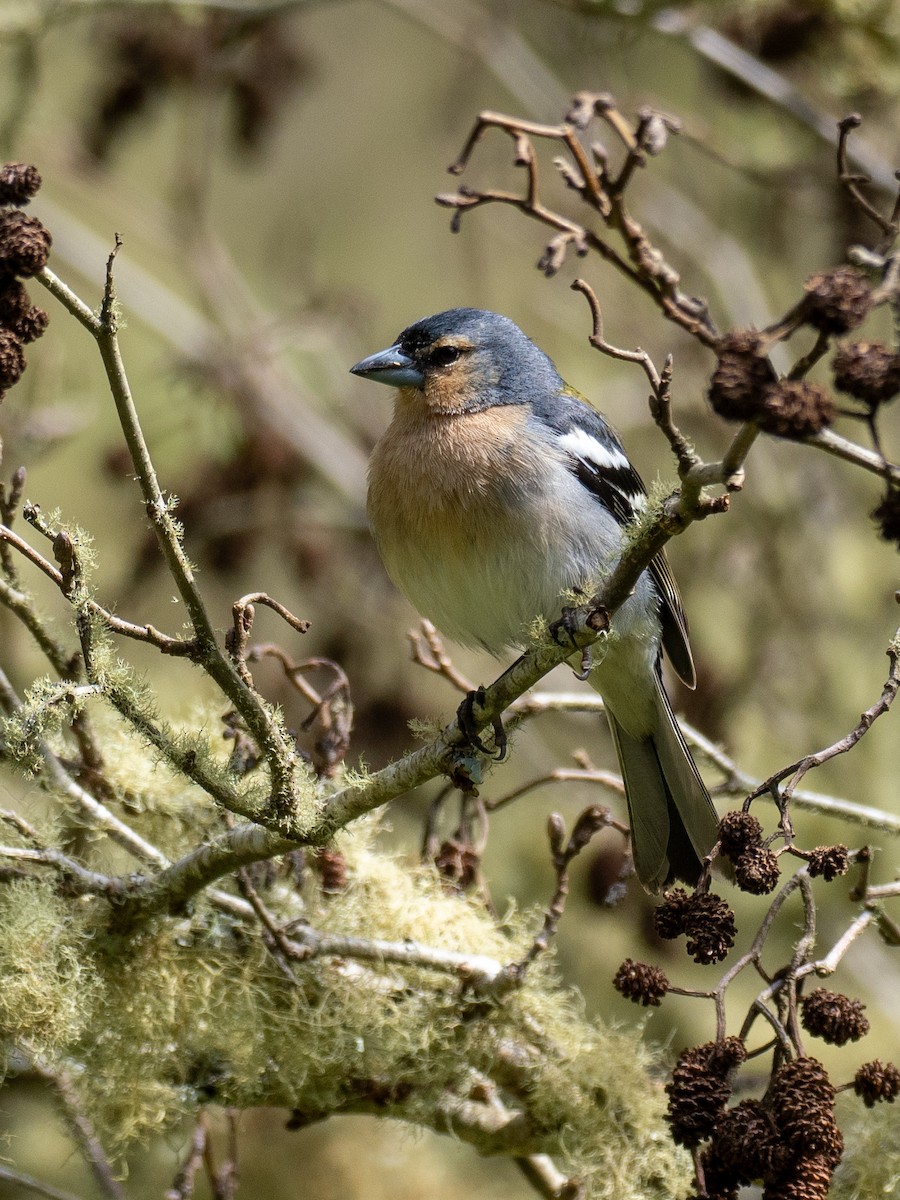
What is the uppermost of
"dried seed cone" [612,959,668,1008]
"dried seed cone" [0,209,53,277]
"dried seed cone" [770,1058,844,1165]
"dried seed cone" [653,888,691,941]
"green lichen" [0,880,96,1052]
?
"dried seed cone" [0,209,53,277]

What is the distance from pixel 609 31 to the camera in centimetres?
573

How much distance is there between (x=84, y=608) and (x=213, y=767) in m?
0.39

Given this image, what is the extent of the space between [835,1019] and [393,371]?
2.36 metres

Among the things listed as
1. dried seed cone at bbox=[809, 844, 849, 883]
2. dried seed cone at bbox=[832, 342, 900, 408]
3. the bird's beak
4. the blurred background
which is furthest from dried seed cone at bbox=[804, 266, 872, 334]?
the blurred background

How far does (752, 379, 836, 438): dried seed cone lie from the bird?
4.88 ft

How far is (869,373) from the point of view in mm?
1728

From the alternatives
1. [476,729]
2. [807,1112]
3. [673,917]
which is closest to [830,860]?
[673,917]

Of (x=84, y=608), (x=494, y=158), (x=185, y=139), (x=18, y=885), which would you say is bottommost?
(x=18, y=885)

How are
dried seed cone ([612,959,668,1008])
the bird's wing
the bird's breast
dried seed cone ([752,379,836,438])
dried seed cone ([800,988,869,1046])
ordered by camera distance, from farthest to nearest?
the bird's wing → the bird's breast → dried seed cone ([612,959,668,1008]) → dried seed cone ([800,988,869,1046]) → dried seed cone ([752,379,836,438])

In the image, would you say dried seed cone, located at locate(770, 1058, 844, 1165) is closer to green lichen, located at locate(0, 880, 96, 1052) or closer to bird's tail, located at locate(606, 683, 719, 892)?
bird's tail, located at locate(606, 683, 719, 892)

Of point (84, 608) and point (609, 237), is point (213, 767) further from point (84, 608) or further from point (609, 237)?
point (609, 237)

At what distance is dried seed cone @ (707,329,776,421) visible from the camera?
5.74 ft

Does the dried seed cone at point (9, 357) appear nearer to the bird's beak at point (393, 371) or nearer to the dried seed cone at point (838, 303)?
the dried seed cone at point (838, 303)

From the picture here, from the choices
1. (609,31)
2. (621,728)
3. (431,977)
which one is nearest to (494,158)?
(609,31)
